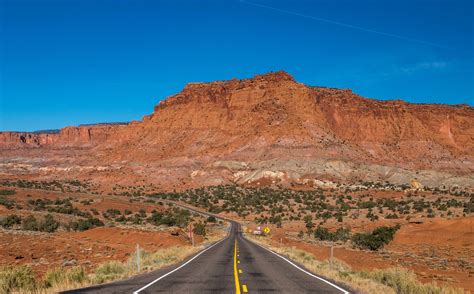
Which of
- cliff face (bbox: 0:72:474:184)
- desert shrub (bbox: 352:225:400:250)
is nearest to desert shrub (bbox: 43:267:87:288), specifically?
desert shrub (bbox: 352:225:400:250)

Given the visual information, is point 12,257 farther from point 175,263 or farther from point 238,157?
point 238,157

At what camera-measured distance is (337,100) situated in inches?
5630

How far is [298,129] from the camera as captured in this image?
400ft

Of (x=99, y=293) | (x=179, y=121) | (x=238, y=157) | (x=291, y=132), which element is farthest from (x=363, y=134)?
(x=99, y=293)

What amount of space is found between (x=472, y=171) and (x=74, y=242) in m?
110

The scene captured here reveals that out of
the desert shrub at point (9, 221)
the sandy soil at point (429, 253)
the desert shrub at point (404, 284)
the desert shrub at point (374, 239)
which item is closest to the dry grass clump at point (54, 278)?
the desert shrub at point (404, 284)

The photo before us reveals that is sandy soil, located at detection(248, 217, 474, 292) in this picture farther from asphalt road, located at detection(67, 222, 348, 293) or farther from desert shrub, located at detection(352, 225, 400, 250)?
asphalt road, located at detection(67, 222, 348, 293)

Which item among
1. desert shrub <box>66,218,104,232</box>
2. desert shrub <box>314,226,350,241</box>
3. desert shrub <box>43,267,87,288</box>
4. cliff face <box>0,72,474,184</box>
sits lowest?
desert shrub <box>314,226,350,241</box>

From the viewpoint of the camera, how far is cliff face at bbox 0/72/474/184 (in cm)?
12016

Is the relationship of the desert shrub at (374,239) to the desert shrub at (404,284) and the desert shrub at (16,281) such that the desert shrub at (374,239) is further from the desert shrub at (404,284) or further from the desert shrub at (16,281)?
the desert shrub at (16,281)

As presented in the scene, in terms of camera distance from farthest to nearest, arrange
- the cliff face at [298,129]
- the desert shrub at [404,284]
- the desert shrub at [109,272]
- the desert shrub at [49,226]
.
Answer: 1. the cliff face at [298,129]
2. the desert shrub at [49,226]
3. the desert shrub at [109,272]
4. the desert shrub at [404,284]

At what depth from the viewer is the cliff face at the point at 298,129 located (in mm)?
120156

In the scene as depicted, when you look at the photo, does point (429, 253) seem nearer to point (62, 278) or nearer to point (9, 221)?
point (62, 278)

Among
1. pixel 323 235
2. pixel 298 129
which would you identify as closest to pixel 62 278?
pixel 323 235
